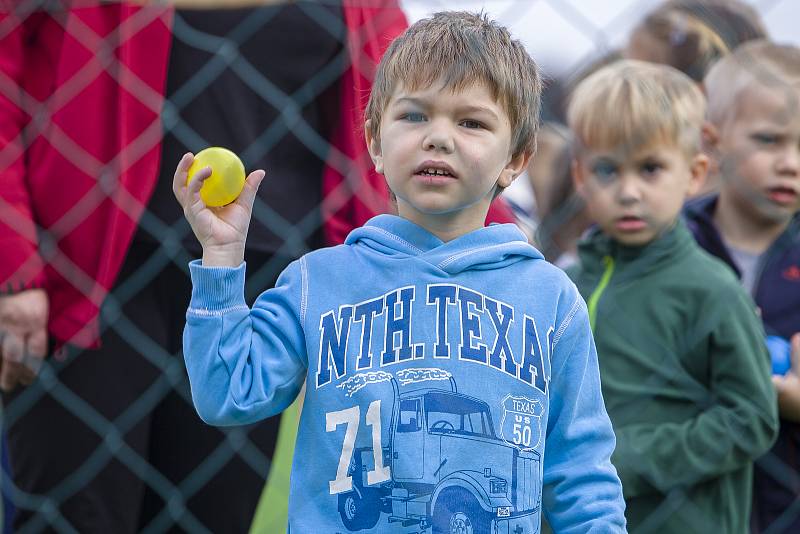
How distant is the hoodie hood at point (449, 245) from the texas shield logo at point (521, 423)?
117 mm

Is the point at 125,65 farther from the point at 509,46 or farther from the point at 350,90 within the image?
the point at 509,46

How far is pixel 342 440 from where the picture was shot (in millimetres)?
919

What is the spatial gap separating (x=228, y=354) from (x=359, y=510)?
16 centimetres

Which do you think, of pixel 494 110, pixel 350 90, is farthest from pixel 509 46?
pixel 350 90

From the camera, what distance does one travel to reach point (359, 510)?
0.90 meters

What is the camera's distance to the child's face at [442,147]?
3.10 ft

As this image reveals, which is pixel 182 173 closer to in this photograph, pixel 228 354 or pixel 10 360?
pixel 228 354

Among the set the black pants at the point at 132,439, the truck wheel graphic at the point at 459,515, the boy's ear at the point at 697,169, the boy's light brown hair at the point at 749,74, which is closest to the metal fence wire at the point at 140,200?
the black pants at the point at 132,439

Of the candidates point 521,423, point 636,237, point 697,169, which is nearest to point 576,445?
point 521,423

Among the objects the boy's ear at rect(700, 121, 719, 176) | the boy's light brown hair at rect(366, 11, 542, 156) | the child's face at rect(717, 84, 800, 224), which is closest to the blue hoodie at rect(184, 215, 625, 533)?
the boy's light brown hair at rect(366, 11, 542, 156)

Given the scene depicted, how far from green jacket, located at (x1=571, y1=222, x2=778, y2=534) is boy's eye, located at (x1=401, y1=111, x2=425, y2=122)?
2.04ft

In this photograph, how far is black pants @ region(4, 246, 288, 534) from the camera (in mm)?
1418

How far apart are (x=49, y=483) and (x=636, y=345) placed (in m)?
0.74

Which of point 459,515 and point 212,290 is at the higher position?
point 212,290
